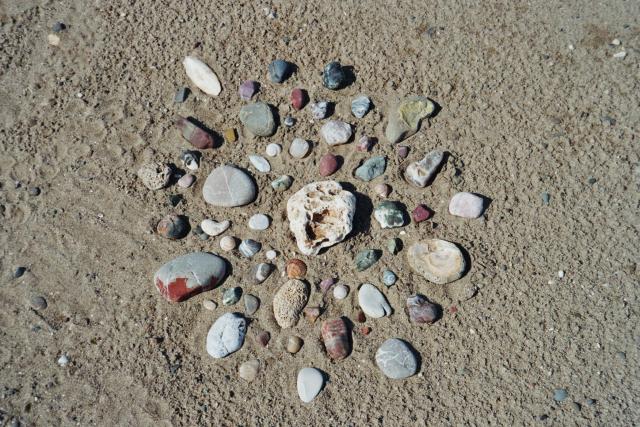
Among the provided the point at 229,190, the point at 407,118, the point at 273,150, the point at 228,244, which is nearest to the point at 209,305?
the point at 228,244

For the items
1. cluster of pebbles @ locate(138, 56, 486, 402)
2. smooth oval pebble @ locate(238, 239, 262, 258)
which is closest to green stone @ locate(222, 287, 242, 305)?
cluster of pebbles @ locate(138, 56, 486, 402)

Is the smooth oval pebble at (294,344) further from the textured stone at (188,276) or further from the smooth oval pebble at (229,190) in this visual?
the smooth oval pebble at (229,190)

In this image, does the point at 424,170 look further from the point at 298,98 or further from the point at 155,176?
the point at 155,176

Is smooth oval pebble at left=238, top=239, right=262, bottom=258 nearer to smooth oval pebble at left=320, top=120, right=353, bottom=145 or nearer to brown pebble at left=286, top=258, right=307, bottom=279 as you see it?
brown pebble at left=286, top=258, right=307, bottom=279

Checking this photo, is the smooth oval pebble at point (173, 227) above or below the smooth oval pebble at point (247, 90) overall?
below

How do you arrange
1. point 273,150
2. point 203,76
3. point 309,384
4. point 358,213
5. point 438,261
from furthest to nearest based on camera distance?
point 203,76 < point 273,150 < point 358,213 < point 438,261 < point 309,384

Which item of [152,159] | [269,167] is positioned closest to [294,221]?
[269,167]

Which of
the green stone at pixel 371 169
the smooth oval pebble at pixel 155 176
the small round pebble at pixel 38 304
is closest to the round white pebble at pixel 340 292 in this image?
the green stone at pixel 371 169

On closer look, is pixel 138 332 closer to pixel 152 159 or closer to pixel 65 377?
pixel 65 377
